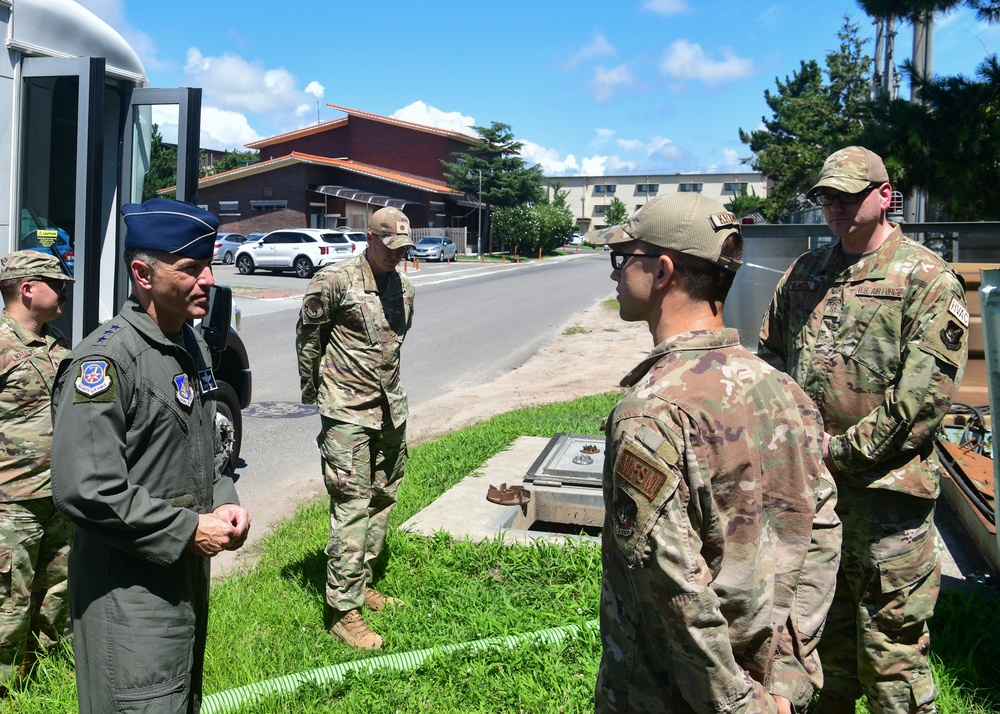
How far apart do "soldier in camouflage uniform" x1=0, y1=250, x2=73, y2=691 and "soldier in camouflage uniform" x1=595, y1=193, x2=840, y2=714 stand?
8.75 ft

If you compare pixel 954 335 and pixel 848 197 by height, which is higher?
pixel 848 197

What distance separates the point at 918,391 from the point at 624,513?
5.06ft

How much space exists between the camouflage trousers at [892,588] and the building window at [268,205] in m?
45.6

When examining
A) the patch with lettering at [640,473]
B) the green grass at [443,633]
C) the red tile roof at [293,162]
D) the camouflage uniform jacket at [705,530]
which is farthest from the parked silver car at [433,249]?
the patch with lettering at [640,473]

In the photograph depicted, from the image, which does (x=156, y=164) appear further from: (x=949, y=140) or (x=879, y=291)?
(x=949, y=140)

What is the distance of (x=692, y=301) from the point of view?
187 cm

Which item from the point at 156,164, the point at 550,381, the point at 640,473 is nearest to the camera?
the point at 640,473

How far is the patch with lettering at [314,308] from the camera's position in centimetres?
416

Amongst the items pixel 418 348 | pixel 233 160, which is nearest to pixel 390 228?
pixel 418 348

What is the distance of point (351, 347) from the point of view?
165 inches

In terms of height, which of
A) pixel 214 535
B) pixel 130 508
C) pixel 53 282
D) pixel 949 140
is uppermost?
pixel 949 140

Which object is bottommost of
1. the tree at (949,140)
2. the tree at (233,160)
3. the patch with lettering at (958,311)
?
the patch with lettering at (958,311)

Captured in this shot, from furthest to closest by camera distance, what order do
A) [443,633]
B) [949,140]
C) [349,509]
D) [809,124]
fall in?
1. [809,124]
2. [949,140]
3. [349,509]
4. [443,633]

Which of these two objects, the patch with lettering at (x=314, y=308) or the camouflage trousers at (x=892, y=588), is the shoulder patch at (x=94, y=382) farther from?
the camouflage trousers at (x=892, y=588)
